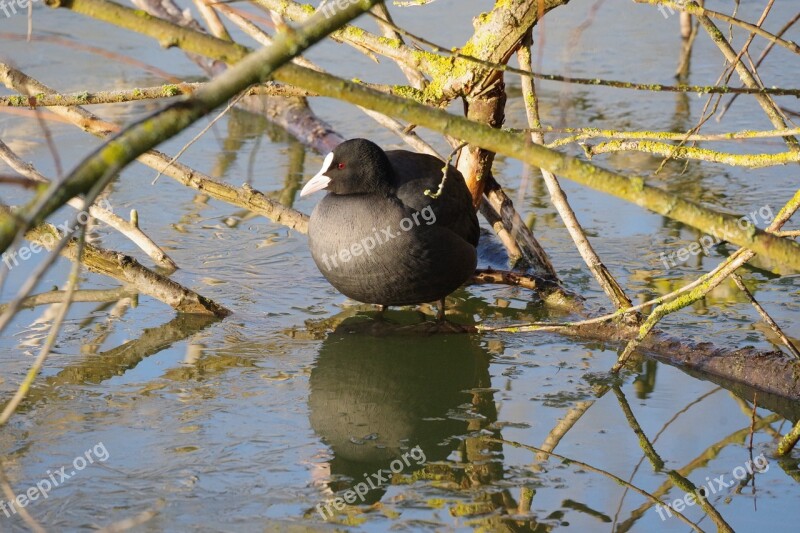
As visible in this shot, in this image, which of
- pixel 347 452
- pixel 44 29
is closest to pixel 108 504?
pixel 347 452

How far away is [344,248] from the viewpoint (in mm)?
4363

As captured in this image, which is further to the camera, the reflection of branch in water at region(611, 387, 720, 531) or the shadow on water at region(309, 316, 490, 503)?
the shadow on water at region(309, 316, 490, 503)

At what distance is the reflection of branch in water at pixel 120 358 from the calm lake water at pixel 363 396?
0.05 feet

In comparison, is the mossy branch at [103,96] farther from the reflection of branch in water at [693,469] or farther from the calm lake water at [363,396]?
the reflection of branch in water at [693,469]

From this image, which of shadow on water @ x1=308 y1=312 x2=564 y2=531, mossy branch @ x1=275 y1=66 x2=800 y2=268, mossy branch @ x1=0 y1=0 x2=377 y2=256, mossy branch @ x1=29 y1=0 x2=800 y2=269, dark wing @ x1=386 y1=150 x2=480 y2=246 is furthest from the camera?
dark wing @ x1=386 y1=150 x2=480 y2=246

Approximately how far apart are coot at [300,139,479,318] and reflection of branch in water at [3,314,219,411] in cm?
70

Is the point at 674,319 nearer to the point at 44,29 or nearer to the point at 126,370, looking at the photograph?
the point at 126,370

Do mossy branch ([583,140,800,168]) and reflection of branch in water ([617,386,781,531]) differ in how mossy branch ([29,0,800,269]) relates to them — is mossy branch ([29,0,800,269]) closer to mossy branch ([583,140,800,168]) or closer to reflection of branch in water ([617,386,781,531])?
mossy branch ([583,140,800,168])

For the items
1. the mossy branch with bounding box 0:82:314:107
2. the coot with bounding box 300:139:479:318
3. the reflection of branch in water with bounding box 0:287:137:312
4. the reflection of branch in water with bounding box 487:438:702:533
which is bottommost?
the reflection of branch in water with bounding box 487:438:702:533

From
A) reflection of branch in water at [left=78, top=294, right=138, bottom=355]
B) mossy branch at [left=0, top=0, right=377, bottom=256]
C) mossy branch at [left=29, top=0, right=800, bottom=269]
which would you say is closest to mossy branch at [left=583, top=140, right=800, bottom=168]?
mossy branch at [left=29, top=0, right=800, bottom=269]

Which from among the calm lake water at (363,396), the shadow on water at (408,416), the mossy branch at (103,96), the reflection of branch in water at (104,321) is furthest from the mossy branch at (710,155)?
the reflection of branch in water at (104,321)

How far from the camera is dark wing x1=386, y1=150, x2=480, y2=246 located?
14.6 ft

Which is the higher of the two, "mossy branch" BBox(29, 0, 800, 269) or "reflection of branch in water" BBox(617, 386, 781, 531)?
"mossy branch" BBox(29, 0, 800, 269)

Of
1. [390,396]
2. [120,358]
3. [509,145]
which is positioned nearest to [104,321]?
[120,358]
